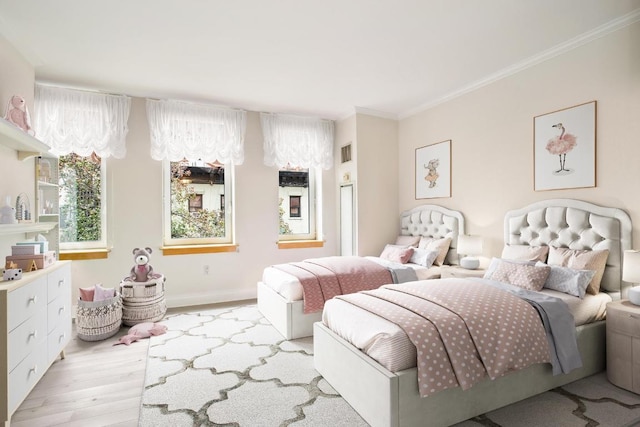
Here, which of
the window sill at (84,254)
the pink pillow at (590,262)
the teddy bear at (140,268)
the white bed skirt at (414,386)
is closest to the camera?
the white bed skirt at (414,386)

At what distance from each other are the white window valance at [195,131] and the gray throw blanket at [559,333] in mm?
3792

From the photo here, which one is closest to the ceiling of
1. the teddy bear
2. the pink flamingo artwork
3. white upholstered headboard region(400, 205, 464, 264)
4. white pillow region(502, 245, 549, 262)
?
the pink flamingo artwork

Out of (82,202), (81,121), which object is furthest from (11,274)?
(81,121)

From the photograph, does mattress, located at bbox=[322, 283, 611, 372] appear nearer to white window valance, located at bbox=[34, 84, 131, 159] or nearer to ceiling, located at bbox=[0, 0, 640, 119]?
ceiling, located at bbox=[0, 0, 640, 119]

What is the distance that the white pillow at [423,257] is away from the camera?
4075 millimetres

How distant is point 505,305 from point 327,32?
2.43 meters

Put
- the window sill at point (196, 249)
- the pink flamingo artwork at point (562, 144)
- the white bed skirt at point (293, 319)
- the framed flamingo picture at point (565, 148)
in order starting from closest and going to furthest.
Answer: the framed flamingo picture at point (565, 148)
the pink flamingo artwork at point (562, 144)
the white bed skirt at point (293, 319)
the window sill at point (196, 249)

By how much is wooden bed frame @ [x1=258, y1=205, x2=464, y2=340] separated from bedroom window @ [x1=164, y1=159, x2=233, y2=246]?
3.87 ft

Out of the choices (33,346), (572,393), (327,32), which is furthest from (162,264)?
(572,393)

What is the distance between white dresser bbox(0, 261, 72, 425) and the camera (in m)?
1.91

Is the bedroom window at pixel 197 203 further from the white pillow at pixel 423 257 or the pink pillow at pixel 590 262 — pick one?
the pink pillow at pixel 590 262

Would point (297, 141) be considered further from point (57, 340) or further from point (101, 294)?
point (57, 340)

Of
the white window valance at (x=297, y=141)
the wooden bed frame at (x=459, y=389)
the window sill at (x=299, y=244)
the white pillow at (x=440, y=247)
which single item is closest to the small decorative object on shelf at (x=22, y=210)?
the wooden bed frame at (x=459, y=389)

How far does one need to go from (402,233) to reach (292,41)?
317cm
